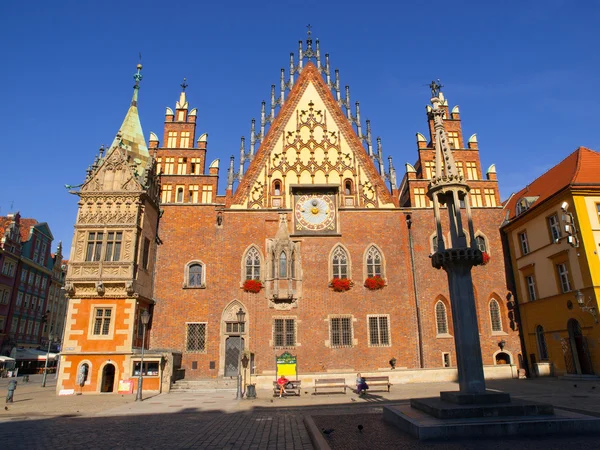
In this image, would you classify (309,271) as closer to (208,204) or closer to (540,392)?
(208,204)

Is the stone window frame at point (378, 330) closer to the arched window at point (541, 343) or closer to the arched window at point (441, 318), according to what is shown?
the arched window at point (441, 318)

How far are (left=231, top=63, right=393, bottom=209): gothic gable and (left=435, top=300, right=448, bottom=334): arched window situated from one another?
747cm

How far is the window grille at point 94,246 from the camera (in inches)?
955

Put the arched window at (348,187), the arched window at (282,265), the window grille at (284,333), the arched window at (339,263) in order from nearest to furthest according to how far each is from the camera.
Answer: the window grille at (284,333) < the arched window at (282,265) < the arched window at (339,263) < the arched window at (348,187)

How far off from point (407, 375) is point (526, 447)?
14580 millimetres

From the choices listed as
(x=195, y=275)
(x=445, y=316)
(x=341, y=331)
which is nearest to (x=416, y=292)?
(x=445, y=316)

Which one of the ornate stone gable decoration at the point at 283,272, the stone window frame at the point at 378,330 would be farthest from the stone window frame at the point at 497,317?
the ornate stone gable decoration at the point at 283,272

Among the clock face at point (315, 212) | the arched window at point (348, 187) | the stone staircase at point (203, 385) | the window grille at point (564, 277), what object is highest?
the arched window at point (348, 187)

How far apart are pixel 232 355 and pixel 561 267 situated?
20554mm

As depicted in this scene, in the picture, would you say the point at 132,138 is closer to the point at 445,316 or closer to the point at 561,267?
the point at 445,316

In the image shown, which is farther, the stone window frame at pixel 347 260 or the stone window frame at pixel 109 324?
the stone window frame at pixel 347 260

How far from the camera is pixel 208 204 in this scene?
91.0 ft

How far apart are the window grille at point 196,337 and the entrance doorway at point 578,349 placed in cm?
2150

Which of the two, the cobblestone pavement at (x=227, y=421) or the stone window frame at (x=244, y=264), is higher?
the stone window frame at (x=244, y=264)
